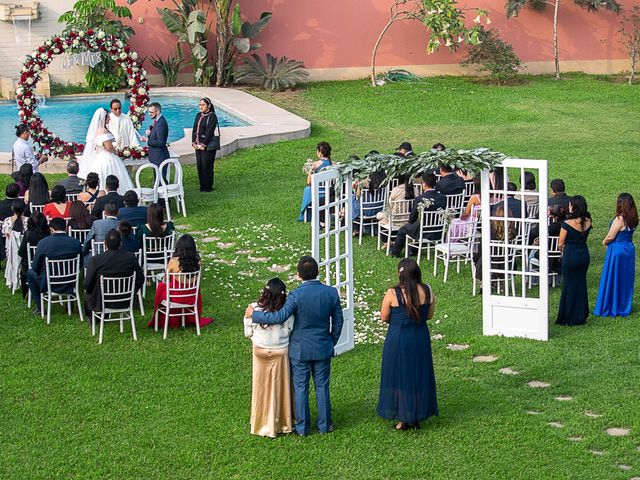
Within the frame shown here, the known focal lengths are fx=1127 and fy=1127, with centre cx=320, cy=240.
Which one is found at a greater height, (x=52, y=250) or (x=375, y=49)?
(x=375, y=49)

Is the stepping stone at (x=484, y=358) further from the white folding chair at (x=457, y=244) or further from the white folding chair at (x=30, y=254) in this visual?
the white folding chair at (x=30, y=254)

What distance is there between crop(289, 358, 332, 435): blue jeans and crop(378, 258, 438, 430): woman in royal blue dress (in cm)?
50

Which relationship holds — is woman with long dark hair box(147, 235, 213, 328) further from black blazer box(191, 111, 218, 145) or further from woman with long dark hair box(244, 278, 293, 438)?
black blazer box(191, 111, 218, 145)

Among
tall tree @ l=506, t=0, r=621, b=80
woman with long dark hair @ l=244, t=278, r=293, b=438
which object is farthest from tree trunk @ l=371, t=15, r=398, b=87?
woman with long dark hair @ l=244, t=278, r=293, b=438

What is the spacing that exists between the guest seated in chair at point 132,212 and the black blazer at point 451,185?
389cm

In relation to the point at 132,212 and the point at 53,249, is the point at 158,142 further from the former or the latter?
the point at 53,249

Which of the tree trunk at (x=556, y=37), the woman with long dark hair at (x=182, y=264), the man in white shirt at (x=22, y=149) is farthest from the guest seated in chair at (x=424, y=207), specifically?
the tree trunk at (x=556, y=37)

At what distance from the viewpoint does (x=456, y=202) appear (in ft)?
48.3

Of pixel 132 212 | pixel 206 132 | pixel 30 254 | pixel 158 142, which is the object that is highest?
pixel 206 132

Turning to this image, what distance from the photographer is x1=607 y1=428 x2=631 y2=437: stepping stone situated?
30.2 feet

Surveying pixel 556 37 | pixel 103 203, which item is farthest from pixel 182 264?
pixel 556 37

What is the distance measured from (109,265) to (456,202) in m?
5.06

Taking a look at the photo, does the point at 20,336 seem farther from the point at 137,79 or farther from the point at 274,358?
the point at 137,79

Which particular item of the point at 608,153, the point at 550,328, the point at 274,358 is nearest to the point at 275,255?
the point at 550,328
